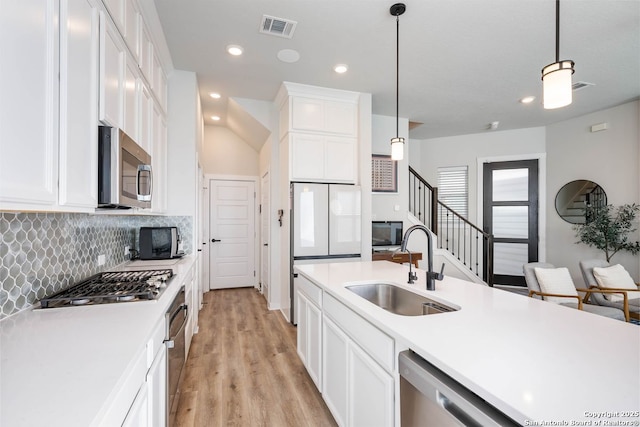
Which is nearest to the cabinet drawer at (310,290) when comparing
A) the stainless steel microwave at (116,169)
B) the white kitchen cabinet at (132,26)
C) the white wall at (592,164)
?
the stainless steel microwave at (116,169)

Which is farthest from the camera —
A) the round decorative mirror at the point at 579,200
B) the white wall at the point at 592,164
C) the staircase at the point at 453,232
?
the staircase at the point at 453,232

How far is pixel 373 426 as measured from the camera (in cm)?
135

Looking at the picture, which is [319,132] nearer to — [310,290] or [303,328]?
→ [310,290]

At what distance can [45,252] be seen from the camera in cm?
151

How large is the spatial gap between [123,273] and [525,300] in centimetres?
254

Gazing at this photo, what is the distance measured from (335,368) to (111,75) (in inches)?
81.5

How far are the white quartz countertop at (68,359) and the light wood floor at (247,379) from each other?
3.66 feet

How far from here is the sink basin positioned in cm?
172

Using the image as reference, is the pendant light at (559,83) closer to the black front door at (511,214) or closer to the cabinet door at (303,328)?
the cabinet door at (303,328)

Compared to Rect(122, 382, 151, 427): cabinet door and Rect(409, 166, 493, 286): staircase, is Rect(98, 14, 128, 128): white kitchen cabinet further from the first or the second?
Rect(409, 166, 493, 286): staircase

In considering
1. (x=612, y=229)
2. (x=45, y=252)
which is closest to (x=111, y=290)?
(x=45, y=252)

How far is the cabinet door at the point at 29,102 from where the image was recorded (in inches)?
32.0

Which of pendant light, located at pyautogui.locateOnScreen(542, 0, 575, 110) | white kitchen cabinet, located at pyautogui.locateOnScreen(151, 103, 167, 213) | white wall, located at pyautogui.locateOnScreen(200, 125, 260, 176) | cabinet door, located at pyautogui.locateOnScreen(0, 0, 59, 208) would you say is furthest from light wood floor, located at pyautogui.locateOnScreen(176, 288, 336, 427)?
white wall, located at pyautogui.locateOnScreen(200, 125, 260, 176)

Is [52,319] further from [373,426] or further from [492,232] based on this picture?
[492,232]
